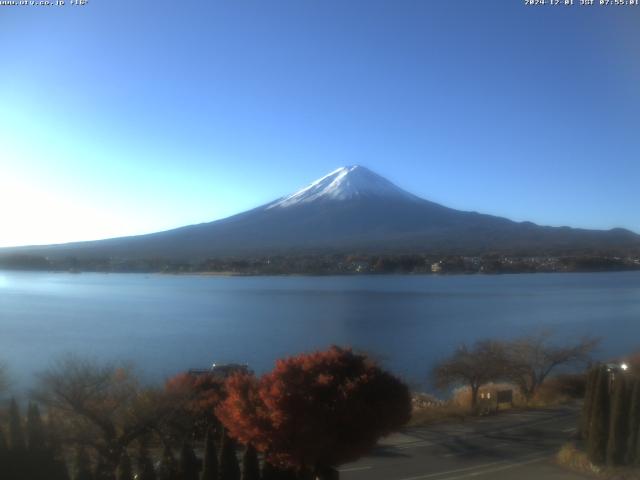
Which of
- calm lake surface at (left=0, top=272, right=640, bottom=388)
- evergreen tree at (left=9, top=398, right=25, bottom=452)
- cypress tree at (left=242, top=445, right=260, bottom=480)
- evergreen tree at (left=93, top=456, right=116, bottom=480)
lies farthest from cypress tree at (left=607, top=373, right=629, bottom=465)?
calm lake surface at (left=0, top=272, right=640, bottom=388)

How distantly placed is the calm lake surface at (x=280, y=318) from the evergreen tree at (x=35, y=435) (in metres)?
6.76

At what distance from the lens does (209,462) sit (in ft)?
16.5

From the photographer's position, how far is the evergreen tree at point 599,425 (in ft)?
21.0

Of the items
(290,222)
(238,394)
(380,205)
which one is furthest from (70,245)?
(238,394)

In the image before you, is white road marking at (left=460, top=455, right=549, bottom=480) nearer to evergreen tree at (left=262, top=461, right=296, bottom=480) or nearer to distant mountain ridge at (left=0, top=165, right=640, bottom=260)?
evergreen tree at (left=262, top=461, right=296, bottom=480)

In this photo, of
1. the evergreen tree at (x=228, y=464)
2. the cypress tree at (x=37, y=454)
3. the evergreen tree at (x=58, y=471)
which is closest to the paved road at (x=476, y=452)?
the evergreen tree at (x=228, y=464)

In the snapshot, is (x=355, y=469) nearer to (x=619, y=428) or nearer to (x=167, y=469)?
(x=167, y=469)

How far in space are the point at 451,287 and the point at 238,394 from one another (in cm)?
3446

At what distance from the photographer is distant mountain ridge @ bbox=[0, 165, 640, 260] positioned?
53938 millimetres

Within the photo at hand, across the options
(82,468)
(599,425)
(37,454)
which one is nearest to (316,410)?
(82,468)

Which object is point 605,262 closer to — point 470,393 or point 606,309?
point 606,309

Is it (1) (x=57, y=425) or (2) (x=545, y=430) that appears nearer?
(1) (x=57, y=425)

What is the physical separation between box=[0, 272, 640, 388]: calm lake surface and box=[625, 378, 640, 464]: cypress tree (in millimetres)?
7353

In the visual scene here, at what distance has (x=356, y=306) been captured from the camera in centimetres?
2730
